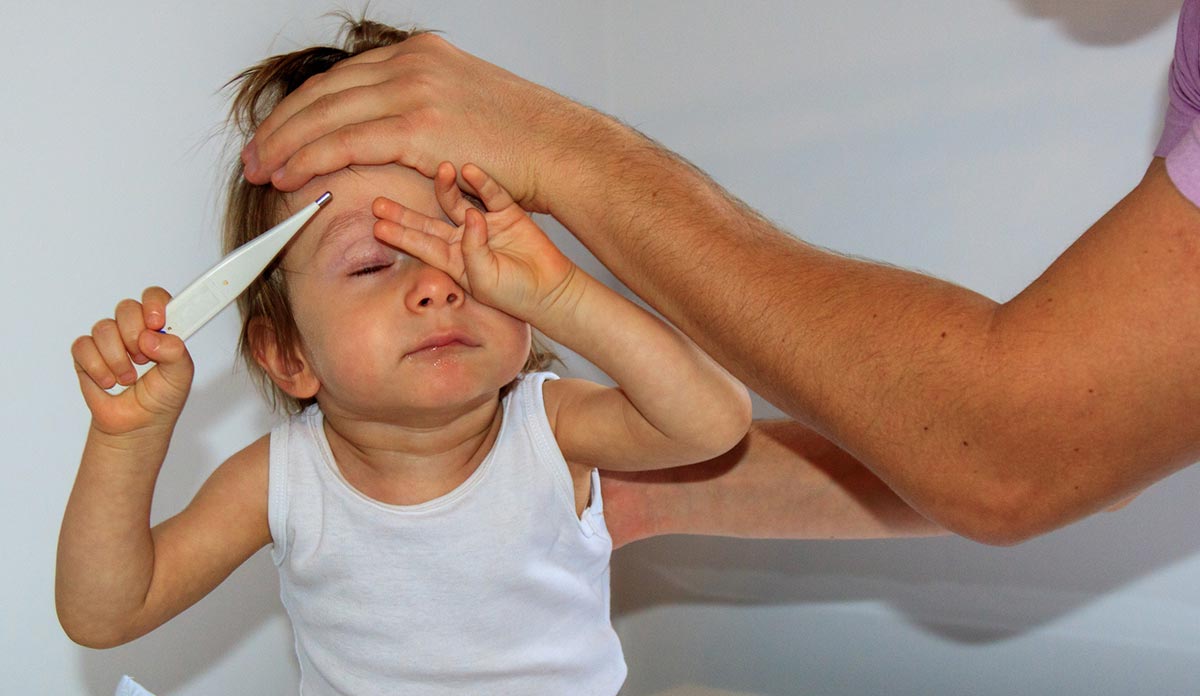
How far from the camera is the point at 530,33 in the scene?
1602 millimetres

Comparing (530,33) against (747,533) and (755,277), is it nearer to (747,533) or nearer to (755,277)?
(747,533)

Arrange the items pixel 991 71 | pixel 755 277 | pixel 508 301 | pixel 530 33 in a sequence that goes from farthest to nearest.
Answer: pixel 530 33 < pixel 991 71 < pixel 508 301 < pixel 755 277

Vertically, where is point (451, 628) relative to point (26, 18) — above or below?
below

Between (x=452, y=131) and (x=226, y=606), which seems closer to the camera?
(x=452, y=131)

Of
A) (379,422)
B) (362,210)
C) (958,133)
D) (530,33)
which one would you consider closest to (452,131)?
(362,210)

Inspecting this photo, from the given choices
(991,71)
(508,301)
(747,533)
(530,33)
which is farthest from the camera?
(530,33)

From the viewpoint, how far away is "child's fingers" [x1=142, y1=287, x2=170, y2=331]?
0.80 meters

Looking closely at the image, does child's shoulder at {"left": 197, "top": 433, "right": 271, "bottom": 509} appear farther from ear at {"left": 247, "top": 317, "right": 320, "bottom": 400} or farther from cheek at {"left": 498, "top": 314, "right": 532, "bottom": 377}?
cheek at {"left": 498, "top": 314, "right": 532, "bottom": 377}

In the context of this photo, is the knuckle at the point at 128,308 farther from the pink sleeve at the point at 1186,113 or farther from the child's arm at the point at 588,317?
the pink sleeve at the point at 1186,113

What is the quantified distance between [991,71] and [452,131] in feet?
2.92

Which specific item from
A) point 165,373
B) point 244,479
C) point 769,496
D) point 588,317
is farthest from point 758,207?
point 165,373

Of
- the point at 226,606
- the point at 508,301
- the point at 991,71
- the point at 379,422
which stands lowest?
the point at 226,606

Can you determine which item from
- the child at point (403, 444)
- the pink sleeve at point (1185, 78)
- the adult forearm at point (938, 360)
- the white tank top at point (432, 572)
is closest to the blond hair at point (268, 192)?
the child at point (403, 444)

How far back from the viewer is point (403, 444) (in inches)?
38.4
